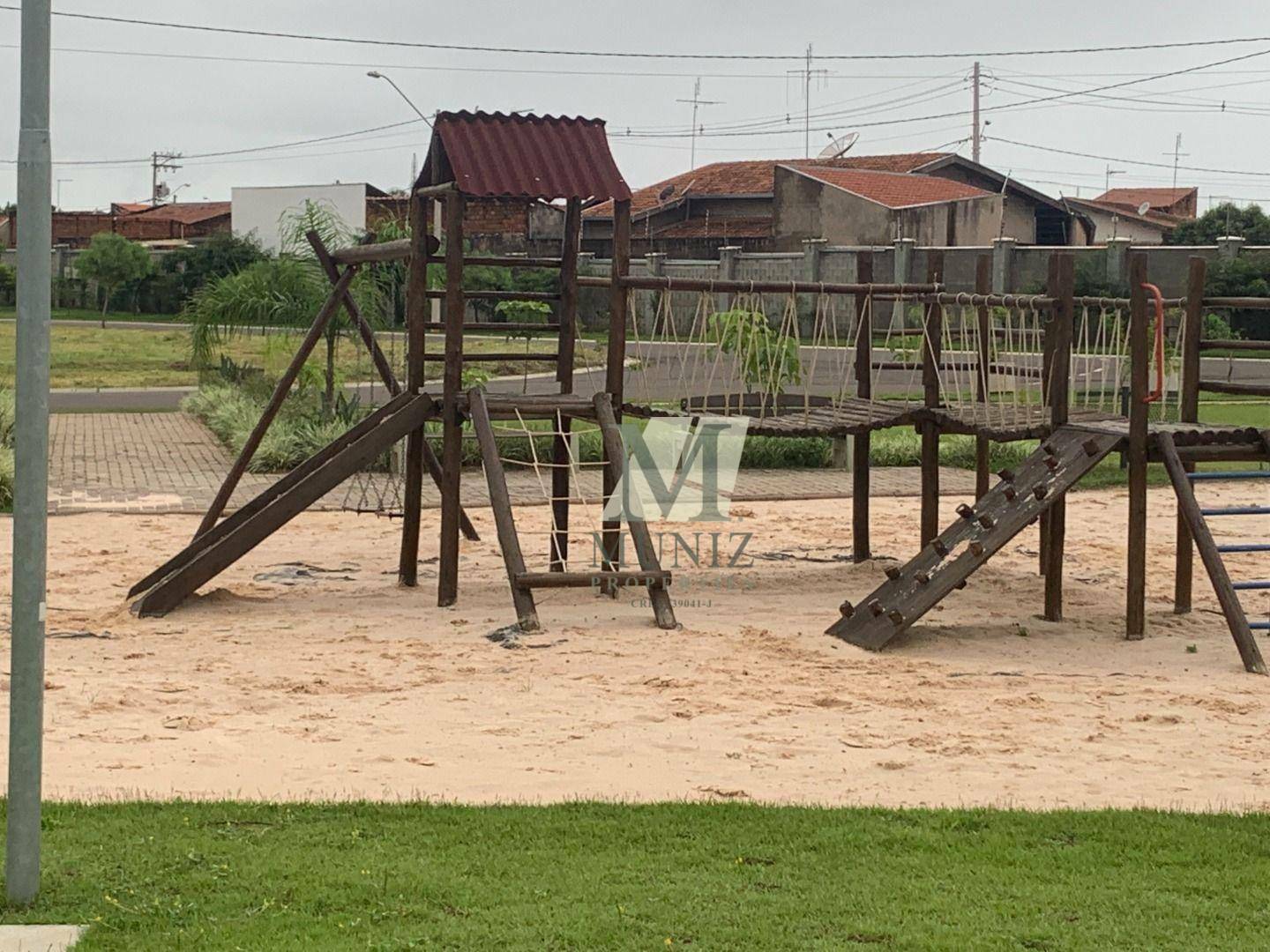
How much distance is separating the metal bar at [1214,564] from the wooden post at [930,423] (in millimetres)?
1891

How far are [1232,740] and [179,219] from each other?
215ft

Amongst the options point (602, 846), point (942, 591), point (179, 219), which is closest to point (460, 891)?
point (602, 846)

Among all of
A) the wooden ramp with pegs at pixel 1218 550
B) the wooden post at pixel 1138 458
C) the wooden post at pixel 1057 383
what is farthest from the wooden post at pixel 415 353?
the wooden ramp with pegs at pixel 1218 550

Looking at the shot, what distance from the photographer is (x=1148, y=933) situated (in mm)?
4582

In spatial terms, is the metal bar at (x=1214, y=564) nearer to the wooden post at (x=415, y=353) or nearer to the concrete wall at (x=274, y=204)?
the wooden post at (x=415, y=353)

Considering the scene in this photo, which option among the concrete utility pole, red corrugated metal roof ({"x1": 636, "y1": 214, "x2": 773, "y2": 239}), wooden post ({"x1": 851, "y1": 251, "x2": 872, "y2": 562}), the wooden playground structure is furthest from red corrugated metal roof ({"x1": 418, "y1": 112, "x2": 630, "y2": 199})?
red corrugated metal roof ({"x1": 636, "y1": 214, "x2": 773, "y2": 239})

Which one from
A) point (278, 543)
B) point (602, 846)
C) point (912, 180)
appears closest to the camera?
point (602, 846)

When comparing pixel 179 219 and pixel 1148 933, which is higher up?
pixel 179 219

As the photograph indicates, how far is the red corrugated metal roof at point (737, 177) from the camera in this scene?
5103cm

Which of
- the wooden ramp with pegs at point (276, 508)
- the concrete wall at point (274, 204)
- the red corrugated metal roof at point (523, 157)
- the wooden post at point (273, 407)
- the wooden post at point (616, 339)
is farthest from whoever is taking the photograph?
the concrete wall at point (274, 204)

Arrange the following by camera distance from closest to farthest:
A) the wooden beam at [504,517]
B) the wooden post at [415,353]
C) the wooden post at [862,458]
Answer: the wooden beam at [504,517]
the wooden post at [415,353]
the wooden post at [862,458]

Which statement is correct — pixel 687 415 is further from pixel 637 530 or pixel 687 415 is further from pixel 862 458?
pixel 862 458

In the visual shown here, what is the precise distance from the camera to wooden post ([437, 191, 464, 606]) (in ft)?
33.7

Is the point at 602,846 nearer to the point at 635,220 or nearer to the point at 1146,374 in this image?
the point at 1146,374
